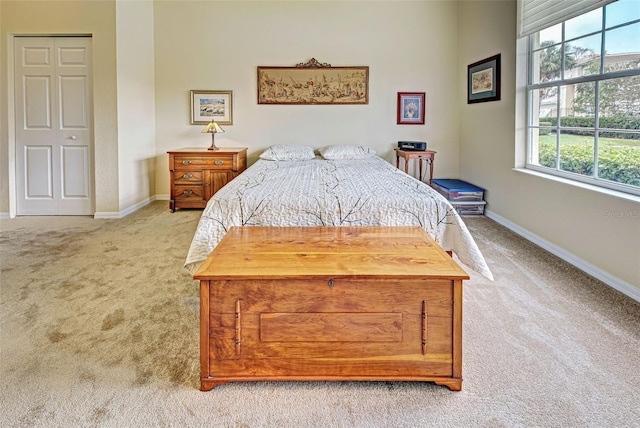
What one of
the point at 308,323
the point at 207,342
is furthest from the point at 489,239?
the point at 207,342

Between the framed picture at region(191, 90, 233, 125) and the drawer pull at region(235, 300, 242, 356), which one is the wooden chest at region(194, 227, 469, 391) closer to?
the drawer pull at region(235, 300, 242, 356)

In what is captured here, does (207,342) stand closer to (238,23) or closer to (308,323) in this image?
(308,323)

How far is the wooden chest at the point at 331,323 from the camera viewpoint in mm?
1569

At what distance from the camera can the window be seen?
8.92 feet

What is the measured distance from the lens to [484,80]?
4.77m

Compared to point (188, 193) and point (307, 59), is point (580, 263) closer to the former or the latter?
point (307, 59)

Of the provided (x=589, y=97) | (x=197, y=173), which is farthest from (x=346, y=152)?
(x=589, y=97)

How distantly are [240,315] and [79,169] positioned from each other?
4156mm

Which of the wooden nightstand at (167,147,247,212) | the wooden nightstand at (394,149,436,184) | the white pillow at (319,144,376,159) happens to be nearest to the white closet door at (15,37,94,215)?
the wooden nightstand at (167,147,247,212)

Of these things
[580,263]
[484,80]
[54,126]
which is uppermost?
[484,80]

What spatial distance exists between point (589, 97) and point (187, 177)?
4.18 meters

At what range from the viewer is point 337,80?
557 cm

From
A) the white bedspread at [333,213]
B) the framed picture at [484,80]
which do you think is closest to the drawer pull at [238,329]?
the white bedspread at [333,213]

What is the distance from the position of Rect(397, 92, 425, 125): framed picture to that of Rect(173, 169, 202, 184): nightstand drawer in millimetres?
2712
